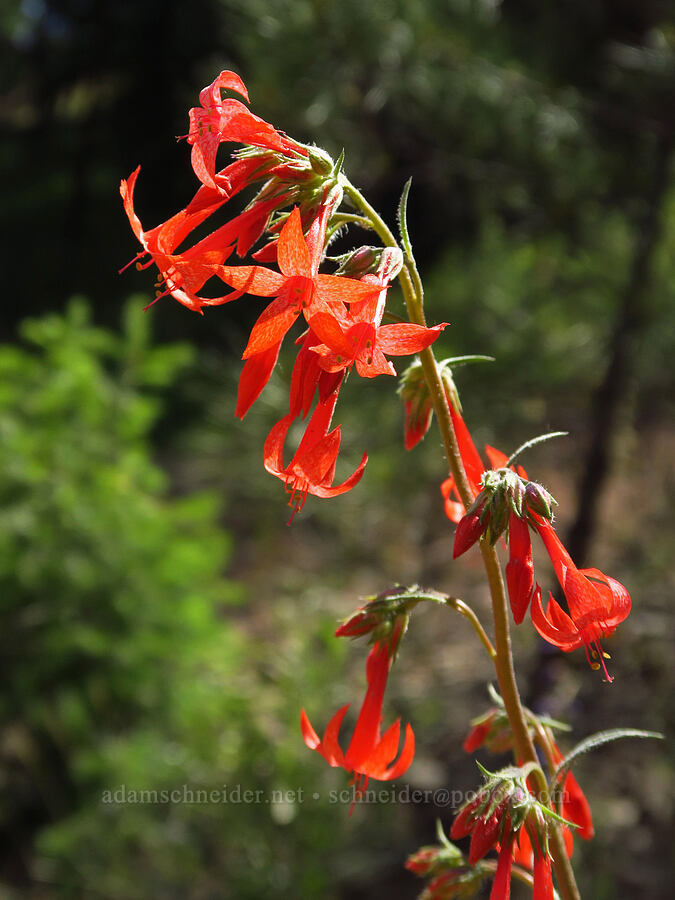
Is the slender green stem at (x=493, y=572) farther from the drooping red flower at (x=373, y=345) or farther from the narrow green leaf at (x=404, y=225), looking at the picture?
the drooping red flower at (x=373, y=345)

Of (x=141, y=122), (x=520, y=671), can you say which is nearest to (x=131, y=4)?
(x=141, y=122)

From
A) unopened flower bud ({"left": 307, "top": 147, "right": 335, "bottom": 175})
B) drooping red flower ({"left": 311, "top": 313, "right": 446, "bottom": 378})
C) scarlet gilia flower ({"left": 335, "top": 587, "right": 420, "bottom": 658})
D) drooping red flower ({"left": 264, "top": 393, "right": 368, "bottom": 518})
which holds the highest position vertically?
unopened flower bud ({"left": 307, "top": 147, "right": 335, "bottom": 175})

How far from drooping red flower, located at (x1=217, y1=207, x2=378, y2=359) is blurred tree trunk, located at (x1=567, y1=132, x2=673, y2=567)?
106 inches

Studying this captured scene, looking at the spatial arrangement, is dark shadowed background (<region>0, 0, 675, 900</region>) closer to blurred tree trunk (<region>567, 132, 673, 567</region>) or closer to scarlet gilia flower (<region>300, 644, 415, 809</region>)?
blurred tree trunk (<region>567, 132, 673, 567</region>)

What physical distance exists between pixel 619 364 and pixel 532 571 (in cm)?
268

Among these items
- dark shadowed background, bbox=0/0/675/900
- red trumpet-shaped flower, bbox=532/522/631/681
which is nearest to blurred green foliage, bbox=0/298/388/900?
dark shadowed background, bbox=0/0/675/900

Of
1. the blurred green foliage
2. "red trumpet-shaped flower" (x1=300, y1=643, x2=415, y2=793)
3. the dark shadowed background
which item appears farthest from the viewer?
the dark shadowed background

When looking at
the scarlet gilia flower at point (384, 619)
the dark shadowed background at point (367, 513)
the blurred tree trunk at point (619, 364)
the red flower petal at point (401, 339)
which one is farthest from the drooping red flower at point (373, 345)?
the blurred tree trunk at point (619, 364)

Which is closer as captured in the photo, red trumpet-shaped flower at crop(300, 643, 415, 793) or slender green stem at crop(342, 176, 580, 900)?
slender green stem at crop(342, 176, 580, 900)

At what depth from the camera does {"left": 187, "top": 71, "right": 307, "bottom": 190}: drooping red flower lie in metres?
0.84

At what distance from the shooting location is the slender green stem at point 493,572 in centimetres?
92

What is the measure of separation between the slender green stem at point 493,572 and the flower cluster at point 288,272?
0.19ft

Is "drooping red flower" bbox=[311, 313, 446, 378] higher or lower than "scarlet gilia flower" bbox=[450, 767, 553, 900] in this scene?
higher

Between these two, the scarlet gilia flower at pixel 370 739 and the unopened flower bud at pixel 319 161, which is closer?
the unopened flower bud at pixel 319 161
